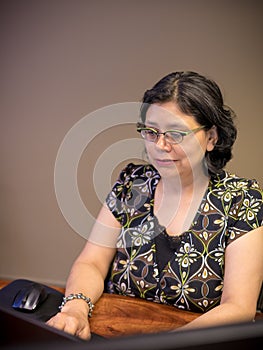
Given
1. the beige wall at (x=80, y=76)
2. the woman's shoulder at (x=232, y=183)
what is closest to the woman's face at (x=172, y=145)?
the woman's shoulder at (x=232, y=183)

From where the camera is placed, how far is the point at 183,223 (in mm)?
1749

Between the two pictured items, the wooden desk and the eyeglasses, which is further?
the eyeglasses

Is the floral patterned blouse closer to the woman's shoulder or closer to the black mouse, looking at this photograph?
the woman's shoulder

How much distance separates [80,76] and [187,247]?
63.6 inches

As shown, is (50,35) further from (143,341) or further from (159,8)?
(143,341)

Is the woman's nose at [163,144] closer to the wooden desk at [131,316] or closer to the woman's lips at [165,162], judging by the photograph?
the woman's lips at [165,162]

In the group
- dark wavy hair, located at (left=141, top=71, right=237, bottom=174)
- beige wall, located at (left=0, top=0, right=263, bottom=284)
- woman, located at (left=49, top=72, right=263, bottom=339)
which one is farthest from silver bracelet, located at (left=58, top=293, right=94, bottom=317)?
beige wall, located at (left=0, top=0, right=263, bottom=284)

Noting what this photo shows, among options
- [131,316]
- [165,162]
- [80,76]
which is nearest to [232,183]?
[165,162]

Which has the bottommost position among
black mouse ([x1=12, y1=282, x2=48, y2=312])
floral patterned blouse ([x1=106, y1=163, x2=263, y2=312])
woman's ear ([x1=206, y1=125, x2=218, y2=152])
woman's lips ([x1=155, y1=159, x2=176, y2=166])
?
black mouse ([x1=12, y1=282, x2=48, y2=312])

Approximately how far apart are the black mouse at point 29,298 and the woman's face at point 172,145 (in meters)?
0.53

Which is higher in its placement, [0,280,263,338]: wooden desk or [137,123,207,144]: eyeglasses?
[137,123,207,144]: eyeglasses

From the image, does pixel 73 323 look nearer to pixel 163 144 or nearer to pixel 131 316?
pixel 131 316

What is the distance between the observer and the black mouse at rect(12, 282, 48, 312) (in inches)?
56.3

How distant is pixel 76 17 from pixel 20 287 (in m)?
1.84
